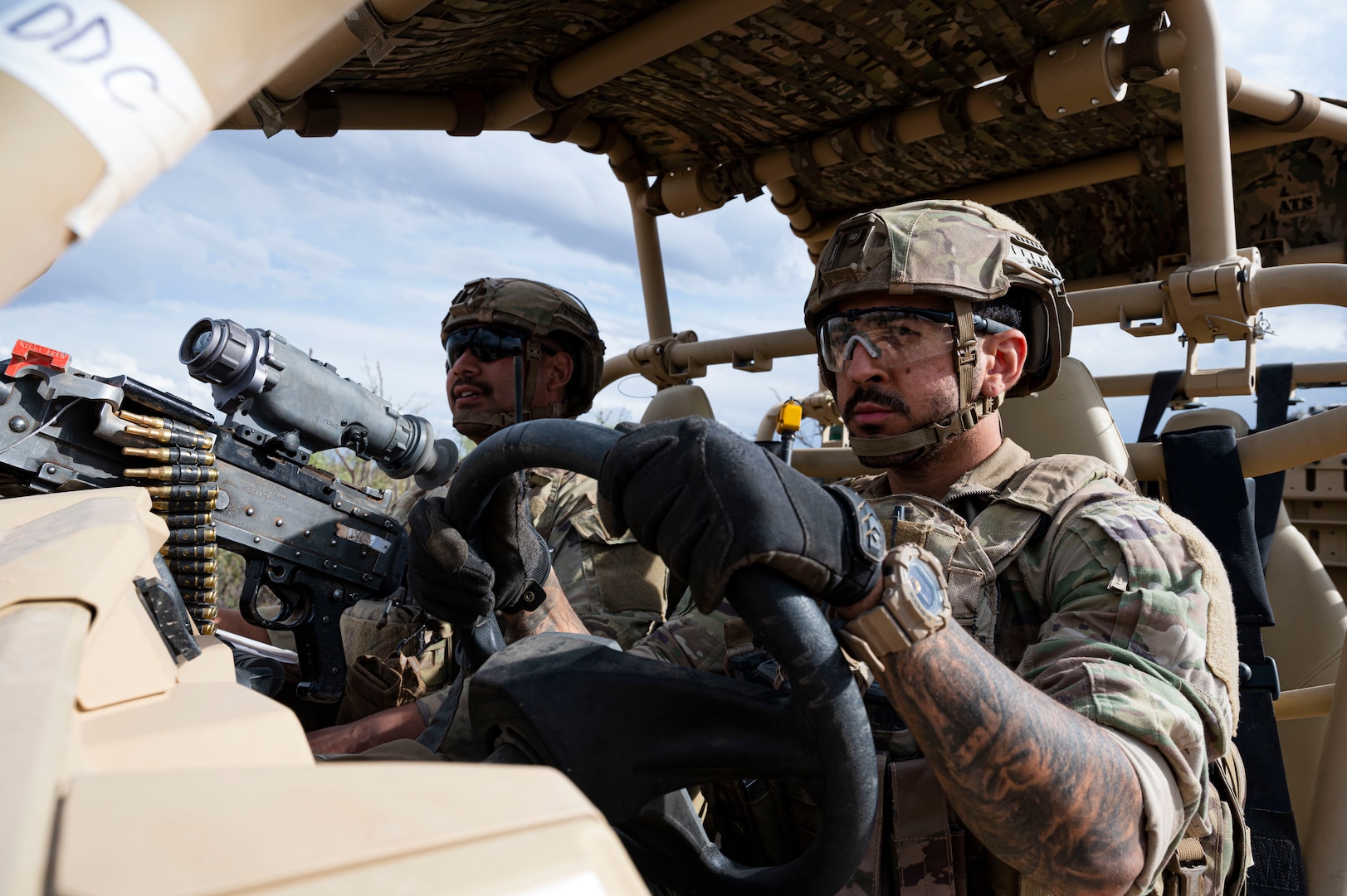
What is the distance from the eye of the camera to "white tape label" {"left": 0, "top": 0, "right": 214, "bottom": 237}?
0.53m

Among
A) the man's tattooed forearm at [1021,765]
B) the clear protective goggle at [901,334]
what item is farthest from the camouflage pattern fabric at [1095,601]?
the clear protective goggle at [901,334]

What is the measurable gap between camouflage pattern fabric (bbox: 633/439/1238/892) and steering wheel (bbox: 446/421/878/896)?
1.55 ft

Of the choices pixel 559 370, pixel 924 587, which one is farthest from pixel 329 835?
pixel 559 370

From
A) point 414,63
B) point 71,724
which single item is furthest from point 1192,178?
point 71,724

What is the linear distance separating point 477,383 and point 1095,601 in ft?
7.12

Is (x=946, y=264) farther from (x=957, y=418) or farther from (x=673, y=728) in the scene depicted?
(x=673, y=728)

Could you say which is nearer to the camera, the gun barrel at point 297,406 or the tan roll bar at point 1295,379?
the gun barrel at point 297,406

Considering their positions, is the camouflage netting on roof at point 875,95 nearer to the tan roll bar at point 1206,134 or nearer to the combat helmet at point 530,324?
the tan roll bar at point 1206,134

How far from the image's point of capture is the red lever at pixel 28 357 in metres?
2.22

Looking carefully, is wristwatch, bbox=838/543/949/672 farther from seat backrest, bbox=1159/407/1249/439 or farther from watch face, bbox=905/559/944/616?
seat backrest, bbox=1159/407/1249/439

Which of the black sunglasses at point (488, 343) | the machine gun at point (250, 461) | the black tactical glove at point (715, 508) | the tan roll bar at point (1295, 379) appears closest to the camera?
the black tactical glove at point (715, 508)

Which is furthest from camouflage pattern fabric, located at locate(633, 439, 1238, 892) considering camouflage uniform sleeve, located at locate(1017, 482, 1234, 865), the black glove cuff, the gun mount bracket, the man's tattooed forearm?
the gun mount bracket

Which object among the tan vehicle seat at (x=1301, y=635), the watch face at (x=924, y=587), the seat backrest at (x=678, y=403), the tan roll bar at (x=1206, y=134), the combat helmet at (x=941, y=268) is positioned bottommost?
the tan vehicle seat at (x=1301, y=635)

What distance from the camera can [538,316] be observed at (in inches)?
126
